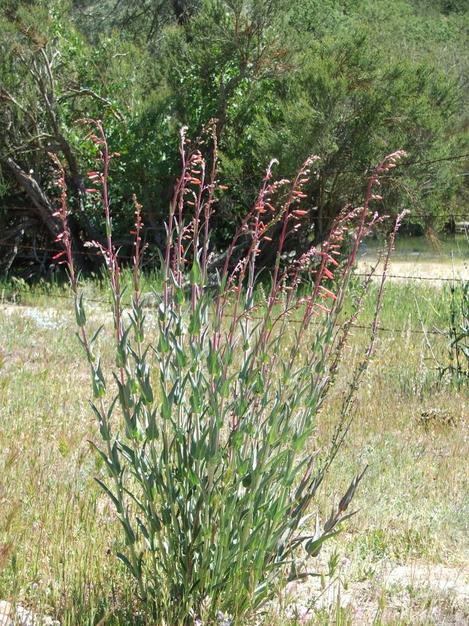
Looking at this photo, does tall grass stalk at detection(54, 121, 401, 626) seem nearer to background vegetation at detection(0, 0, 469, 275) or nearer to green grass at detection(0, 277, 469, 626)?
green grass at detection(0, 277, 469, 626)

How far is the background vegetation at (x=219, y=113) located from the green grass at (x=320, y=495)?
585 cm

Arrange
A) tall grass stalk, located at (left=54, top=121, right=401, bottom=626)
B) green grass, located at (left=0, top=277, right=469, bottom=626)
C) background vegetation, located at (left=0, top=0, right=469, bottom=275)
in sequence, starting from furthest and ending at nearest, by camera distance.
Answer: background vegetation, located at (left=0, top=0, right=469, bottom=275), green grass, located at (left=0, top=277, right=469, bottom=626), tall grass stalk, located at (left=54, top=121, right=401, bottom=626)

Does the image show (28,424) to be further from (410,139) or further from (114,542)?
(410,139)

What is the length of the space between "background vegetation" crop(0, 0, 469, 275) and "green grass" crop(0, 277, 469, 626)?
585cm

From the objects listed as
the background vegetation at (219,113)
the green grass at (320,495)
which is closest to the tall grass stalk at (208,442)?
the green grass at (320,495)

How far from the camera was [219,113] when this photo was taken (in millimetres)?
13586

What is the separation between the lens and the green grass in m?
Result: 3.45

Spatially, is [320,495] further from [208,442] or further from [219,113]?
[219,113]

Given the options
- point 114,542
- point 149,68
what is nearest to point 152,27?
point 149,68

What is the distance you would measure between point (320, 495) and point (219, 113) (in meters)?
9.70

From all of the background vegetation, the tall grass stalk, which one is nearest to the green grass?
the tall grass stalk

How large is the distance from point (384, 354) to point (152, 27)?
50.5 ft

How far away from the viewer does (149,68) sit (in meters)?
15.2

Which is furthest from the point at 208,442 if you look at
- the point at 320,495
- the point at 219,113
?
the point at 219,113
